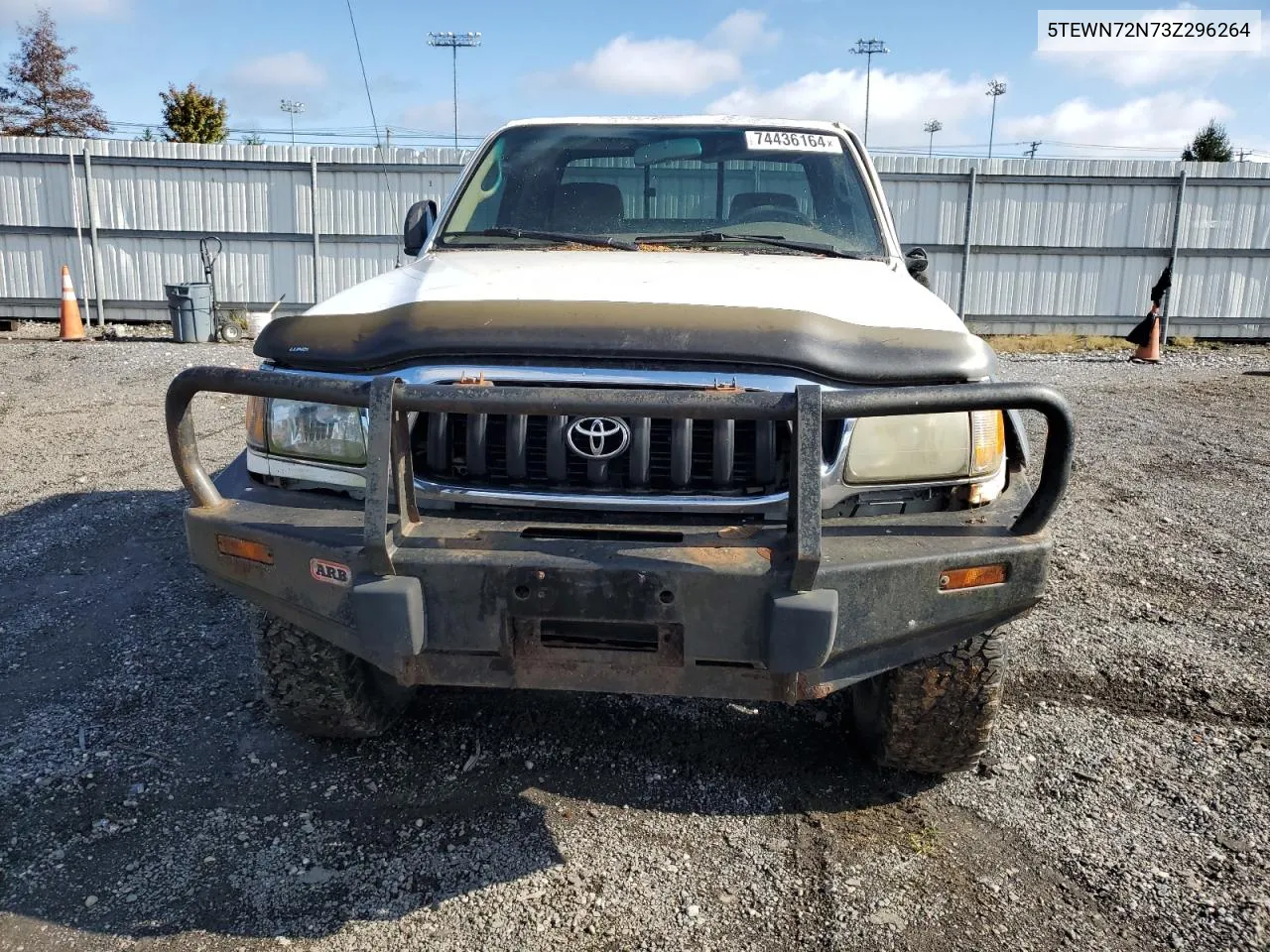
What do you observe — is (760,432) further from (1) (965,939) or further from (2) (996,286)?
(2) (996,286)

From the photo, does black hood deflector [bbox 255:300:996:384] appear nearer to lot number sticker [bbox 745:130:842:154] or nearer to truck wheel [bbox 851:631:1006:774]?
truck wheel [bbox 851:631:1006:774]

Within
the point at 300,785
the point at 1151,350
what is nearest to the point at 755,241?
the point at 300,785

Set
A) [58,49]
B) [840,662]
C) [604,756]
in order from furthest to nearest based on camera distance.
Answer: [58,49]
[604,756]
[840,662]

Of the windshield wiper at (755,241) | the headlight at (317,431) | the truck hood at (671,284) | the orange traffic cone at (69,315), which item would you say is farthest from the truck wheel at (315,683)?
the orange traffic cone at (69,315)

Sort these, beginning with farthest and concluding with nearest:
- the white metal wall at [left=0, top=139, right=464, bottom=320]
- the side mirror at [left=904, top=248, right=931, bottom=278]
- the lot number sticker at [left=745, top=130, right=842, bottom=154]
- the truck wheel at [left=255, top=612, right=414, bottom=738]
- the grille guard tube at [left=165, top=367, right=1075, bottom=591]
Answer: the white metal wall at [left=0, top=139, right=464, bottom=320] < the lot number sticker at [left=745, top=130, right=842, bottom=154] < the side mirror at [left=904, top=248, right=931, bottom=278] < the truck wheel at [left=255, top=612, right=414, bottom=738] < the grille guard tube at [left=165, top=367, right=1075, bottom=591]

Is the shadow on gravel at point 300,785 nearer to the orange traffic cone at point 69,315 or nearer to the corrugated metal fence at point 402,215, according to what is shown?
the orange traffic cone at point 69,315

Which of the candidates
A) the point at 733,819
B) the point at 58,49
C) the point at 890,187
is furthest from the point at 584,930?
the point at 58,49

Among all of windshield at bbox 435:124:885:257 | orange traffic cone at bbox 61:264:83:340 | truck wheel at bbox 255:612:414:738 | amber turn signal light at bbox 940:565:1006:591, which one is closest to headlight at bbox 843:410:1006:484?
amber turn signal light at bbox 940:565:1006:591

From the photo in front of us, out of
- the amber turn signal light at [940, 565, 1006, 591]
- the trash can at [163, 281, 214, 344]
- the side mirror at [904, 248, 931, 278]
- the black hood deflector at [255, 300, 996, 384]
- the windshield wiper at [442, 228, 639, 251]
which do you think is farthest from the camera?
the trash can at [163, 281, 214, 344]

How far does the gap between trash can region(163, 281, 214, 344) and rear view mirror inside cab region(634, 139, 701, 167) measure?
37.5 feet

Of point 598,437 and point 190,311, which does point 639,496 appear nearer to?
point 598,437

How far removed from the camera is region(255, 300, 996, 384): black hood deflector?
7.45 ft

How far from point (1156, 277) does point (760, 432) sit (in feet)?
52.7

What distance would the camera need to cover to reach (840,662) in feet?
7.30
